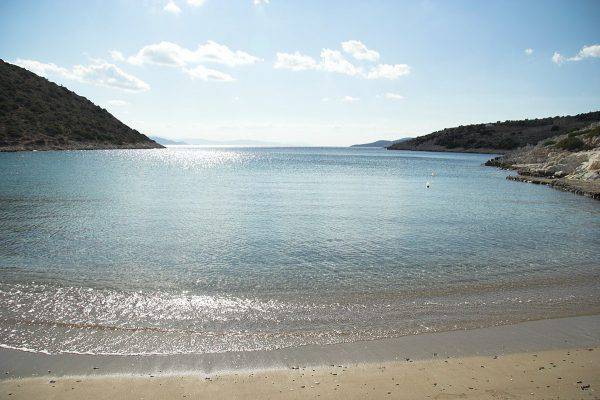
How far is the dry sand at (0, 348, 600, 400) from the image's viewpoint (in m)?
6.89

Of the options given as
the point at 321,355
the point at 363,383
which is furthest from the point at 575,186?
the point at 363,383

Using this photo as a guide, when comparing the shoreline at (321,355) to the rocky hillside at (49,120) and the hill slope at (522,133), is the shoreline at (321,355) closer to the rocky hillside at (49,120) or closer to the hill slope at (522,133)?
the rocky hillside at (49,120)

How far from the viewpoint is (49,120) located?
114m

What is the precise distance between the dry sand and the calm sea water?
1.28m

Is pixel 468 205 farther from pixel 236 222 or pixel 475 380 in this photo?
pixel 475 380

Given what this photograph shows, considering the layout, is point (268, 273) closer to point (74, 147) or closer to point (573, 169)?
point (573, 169)

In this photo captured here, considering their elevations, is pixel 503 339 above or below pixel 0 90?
below

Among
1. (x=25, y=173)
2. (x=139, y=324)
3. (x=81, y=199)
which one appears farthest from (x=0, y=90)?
(x=139, y=324)

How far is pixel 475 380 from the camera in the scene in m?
7.39

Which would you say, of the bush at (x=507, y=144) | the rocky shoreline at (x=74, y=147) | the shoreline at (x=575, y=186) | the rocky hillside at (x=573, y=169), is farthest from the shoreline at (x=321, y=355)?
the bush at (x=507, y=144)

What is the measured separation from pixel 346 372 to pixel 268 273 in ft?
21.8

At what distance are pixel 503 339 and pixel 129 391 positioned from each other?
7.75 m

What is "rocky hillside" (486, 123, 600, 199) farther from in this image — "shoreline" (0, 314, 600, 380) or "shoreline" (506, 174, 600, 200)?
"shoreline" (0, 314, 600, 380)

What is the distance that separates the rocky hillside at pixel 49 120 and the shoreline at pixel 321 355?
98.7m
